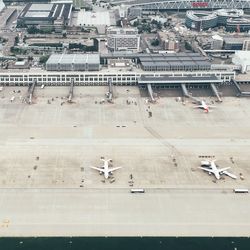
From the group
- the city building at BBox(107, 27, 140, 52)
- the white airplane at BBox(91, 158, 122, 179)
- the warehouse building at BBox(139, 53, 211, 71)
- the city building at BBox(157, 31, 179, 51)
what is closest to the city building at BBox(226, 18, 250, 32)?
the city building at BBox(157, 31, 179, 51)

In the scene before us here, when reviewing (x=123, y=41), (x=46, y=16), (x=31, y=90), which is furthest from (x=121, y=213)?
(x=46, y=16)

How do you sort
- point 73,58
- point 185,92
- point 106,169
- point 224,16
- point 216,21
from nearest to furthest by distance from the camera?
point 106,169 < point 185,92 < point 73,58 < point 216,21 < point 224,16

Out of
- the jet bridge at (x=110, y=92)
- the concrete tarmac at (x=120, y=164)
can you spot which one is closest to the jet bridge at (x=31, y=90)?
the concrete tarmac at (x=120, y=164)

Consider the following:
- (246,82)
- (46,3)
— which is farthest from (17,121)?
(46,3)

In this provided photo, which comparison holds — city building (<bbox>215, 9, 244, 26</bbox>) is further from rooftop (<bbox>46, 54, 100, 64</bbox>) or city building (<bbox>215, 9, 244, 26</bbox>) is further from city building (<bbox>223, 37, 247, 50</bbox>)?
rooftop (<bbox>46, 54, 100, 64</bbox>)

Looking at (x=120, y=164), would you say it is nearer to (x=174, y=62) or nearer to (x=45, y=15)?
(x=174, y=62)
